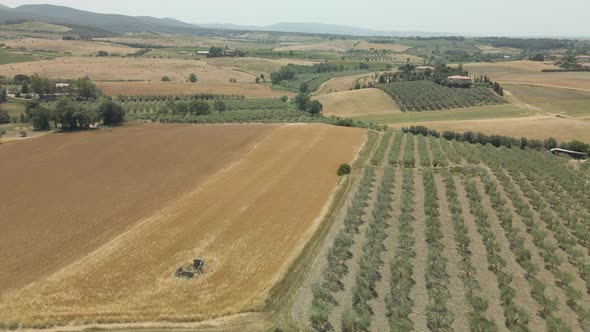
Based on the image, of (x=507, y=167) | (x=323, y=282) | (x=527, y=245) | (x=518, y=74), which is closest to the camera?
(x=323, y=282)

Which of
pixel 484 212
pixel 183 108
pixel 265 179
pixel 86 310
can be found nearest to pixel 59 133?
pixel 183 108

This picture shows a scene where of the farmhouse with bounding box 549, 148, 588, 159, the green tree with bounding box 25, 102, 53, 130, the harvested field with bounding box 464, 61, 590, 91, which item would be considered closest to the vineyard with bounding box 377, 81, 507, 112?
the harvested field with bounding box 464, 61, 590, 91

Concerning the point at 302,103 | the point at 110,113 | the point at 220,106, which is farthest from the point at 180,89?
the point at 110,113

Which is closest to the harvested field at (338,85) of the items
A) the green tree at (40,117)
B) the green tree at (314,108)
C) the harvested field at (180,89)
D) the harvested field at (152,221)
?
the harvested field at (180,89)

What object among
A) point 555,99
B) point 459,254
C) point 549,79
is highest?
point 549,79

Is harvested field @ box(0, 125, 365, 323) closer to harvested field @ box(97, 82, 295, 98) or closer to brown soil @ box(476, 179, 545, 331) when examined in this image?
brown soil @ box(476, 179, 545, 331)

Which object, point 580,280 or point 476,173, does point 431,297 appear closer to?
point 580,280

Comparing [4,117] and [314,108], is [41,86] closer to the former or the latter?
[4,117]
